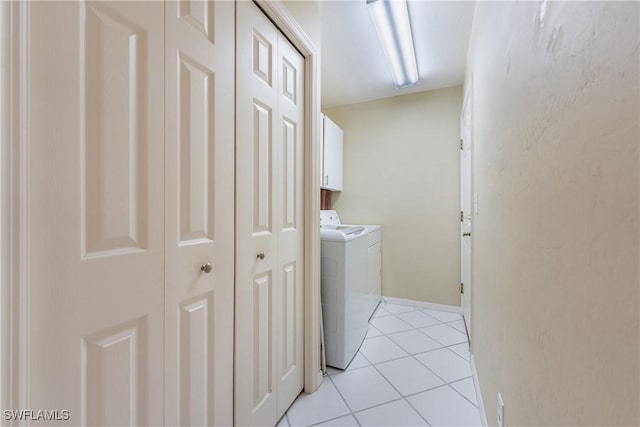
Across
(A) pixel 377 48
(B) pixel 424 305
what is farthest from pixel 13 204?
(B) pixel 424 305

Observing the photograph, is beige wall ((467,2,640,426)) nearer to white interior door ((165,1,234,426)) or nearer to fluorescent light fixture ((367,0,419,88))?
fluorescent light fixture ((367,0,419,88))

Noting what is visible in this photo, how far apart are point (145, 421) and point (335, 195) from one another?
9.16 ft

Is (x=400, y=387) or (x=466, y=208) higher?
(x=466, y=208)

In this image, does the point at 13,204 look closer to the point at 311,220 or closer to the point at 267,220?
the point at 267,220

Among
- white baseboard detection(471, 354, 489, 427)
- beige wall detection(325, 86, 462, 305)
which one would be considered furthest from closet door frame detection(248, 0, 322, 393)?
beige wall detection(325, 86, 462, 305)

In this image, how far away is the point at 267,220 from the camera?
1.31 metres

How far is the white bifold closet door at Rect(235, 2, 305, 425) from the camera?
113cm

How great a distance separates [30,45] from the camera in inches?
21.5

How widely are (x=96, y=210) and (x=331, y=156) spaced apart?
7.98 ft

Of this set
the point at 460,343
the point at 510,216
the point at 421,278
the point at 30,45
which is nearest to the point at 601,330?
the point at 510,216

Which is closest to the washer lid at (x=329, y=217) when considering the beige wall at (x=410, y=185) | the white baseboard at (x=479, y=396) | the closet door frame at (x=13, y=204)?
the beige wall at (x=410, y=185)

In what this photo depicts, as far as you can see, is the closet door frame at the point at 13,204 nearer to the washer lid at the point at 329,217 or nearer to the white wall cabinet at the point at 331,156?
the white wall cabinet at the point at 331,156

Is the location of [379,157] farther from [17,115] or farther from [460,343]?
[17,115]

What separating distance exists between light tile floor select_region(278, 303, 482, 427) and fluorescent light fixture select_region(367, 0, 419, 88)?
2276mm
